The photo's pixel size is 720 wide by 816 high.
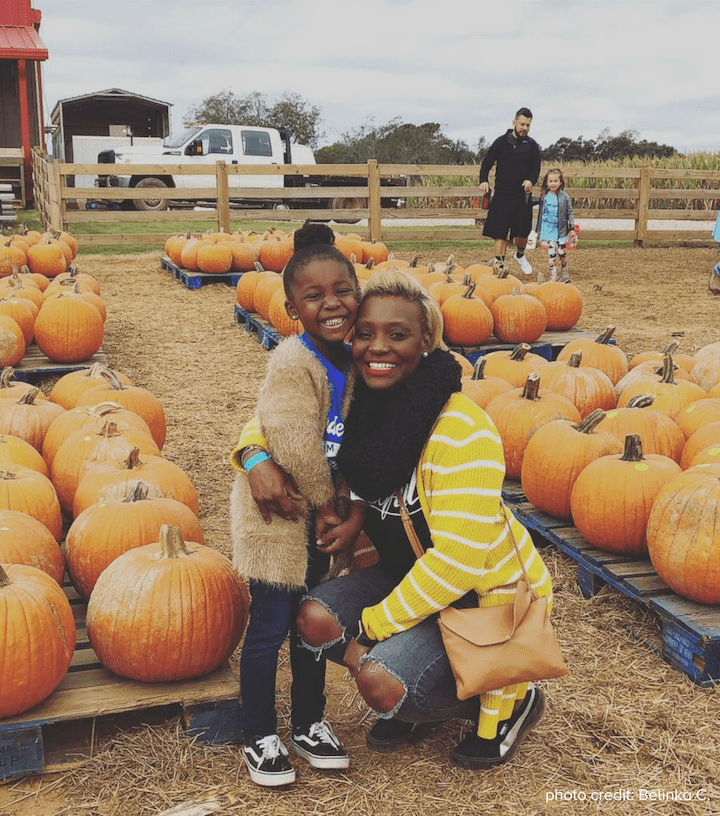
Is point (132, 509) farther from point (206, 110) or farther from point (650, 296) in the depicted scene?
point (206, 110)

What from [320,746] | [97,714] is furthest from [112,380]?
[320,746]

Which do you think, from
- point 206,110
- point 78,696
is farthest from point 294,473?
point 206,110

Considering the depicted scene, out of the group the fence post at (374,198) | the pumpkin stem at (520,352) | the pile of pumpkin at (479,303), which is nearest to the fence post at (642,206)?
the fence post at (374,198)

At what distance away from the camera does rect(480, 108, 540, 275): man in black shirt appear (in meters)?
10.7

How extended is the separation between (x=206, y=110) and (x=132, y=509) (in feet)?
190

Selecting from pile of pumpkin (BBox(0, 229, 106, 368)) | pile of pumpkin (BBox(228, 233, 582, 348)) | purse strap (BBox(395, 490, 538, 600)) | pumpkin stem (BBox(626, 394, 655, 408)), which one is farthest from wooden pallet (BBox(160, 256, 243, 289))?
purse strap (BBox(395, 490, 538, 600))

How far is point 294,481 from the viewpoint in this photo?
7.92ft

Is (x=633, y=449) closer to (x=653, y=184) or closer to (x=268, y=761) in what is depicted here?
(x=268, y=761)

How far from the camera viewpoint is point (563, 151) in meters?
51.0

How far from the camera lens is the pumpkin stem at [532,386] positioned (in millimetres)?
4176

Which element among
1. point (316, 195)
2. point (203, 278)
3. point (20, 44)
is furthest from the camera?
point (20, 44)

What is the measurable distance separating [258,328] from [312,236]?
5.87 meters

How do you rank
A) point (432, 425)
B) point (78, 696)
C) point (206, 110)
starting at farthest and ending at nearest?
point (206, 110) < point (78, 696) < point (432, 425)

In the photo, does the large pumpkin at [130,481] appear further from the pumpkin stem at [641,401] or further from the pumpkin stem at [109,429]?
the pumpkin stem at [641,401]
